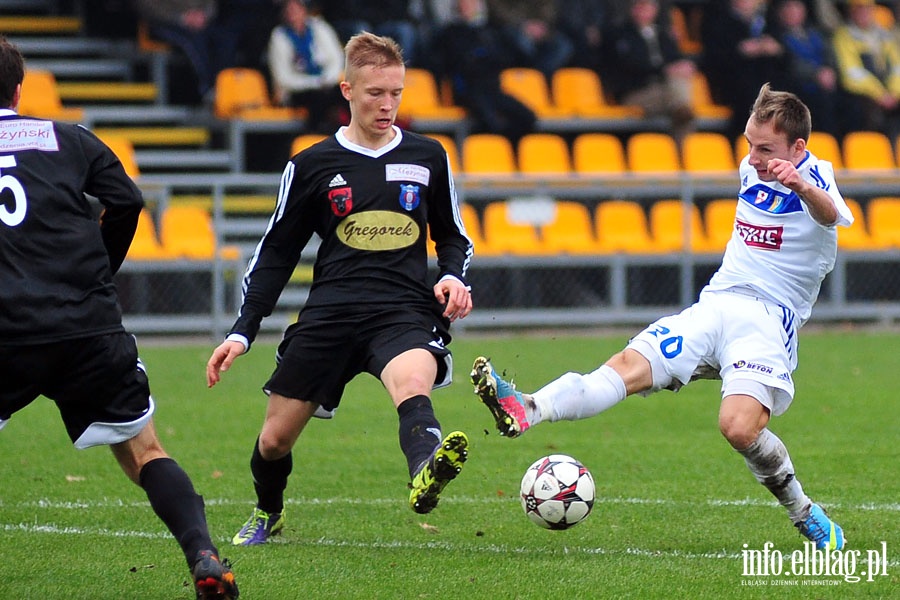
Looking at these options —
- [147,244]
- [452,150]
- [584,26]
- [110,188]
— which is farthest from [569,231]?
[110,188]

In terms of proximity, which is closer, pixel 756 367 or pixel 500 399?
pixel 500 399

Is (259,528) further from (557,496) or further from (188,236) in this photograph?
(188,236)

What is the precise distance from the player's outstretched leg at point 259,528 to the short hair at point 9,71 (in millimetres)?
2235

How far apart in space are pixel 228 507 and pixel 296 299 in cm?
726

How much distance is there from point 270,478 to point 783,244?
2.43 metres

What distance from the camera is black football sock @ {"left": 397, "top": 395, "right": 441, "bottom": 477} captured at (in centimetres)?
529

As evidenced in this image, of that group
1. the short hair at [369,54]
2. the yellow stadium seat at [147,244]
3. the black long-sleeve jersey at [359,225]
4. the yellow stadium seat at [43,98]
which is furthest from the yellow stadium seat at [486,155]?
the short hair at [369,54]

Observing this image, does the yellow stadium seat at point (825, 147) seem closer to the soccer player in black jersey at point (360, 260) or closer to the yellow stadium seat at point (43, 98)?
the yellow stadium seat at point (43, 98)

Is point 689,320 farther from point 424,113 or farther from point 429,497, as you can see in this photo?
point 424,113

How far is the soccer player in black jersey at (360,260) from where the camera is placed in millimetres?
5793

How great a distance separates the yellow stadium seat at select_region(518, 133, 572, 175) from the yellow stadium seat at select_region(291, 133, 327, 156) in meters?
2.28

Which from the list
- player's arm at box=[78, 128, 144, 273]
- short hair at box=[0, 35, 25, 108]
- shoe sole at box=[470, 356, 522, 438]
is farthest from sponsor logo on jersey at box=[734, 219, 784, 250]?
short hair at box=[0, 35, 25, 108]

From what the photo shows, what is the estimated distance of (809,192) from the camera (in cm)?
567

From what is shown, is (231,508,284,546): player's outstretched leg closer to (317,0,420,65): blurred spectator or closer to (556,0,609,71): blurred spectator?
(317,0,420,65): blurred spectator
